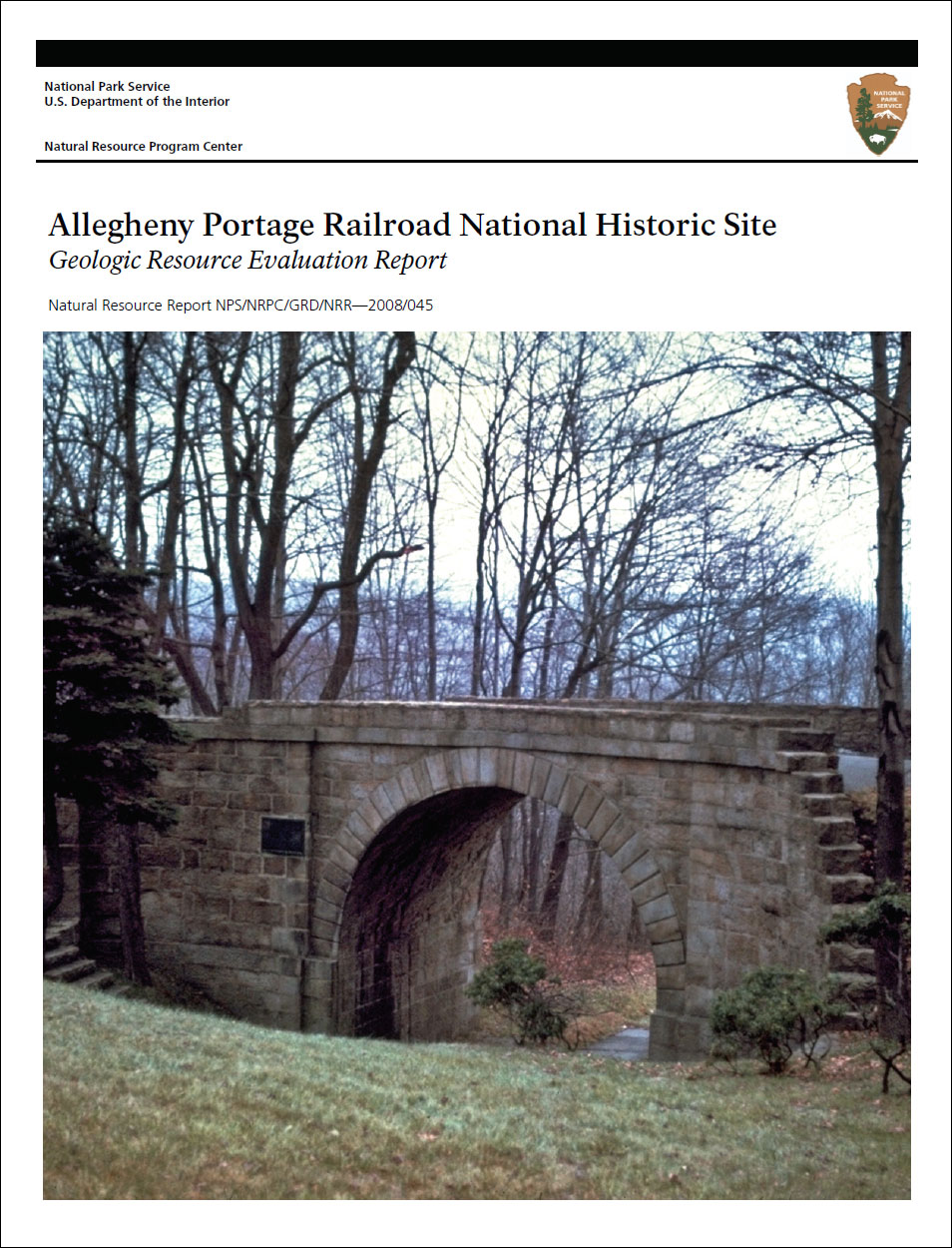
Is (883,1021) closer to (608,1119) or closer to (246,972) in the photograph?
(608,1119)

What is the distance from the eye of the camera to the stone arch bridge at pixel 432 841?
10852 mm

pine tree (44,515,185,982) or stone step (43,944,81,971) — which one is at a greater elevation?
pine tree (44,515,185,982)

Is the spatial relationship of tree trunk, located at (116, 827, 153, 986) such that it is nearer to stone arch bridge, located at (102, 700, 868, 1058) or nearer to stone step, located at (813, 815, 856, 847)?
stone arch bridge, located at (102, 700, 868, 1058)

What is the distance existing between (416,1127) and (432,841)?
8.35 m

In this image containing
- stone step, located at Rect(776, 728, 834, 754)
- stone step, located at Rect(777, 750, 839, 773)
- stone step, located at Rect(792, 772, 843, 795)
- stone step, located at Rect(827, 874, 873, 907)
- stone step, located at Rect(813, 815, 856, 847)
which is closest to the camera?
stone step, located at Rect(827, 874, 873, 907)

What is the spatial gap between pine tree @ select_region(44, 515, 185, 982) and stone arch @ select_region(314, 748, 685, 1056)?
2423 millimetres

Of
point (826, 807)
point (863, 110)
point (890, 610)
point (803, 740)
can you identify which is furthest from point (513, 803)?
point (863, 110)

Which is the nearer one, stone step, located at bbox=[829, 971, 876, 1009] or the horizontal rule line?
the horizontal rule line

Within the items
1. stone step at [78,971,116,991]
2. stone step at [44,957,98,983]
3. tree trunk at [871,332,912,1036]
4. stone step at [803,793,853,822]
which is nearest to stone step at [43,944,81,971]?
stone step at [44,957,98,983]

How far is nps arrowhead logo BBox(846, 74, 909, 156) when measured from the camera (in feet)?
17.4

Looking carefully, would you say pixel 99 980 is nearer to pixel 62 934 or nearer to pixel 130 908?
pixel 62 934

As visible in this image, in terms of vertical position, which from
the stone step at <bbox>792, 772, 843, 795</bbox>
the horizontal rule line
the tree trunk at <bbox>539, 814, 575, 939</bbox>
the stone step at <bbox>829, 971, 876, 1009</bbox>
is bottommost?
the tree trunk at <bbox>539, 814, 575, 939</bbox>
